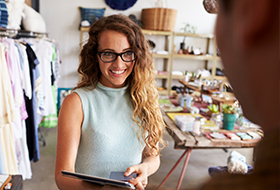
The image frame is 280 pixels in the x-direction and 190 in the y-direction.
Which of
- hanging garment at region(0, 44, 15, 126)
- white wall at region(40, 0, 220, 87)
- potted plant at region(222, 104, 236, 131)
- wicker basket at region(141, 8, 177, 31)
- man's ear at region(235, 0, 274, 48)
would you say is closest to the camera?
man's ear at region(235, 0, 274, 48)

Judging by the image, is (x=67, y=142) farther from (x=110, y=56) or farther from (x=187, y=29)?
(x=187, y=29)

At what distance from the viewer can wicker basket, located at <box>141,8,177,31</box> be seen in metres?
5.17

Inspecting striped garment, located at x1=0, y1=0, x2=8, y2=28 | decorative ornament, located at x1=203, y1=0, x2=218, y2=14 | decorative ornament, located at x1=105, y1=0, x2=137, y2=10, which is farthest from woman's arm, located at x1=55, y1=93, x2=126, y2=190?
decorative ornament, located at x1=105, y1=0, x2=137, y2=10

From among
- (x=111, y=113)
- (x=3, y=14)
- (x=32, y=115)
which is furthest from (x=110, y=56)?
(x=32, y=115)

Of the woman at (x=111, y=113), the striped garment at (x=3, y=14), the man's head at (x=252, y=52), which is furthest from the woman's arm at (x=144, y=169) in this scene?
the striped garment at (x=3, y=14)

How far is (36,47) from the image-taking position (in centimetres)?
338

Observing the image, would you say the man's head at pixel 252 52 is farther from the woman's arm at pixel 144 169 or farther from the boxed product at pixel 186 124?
the boxed product at pixel 186 124

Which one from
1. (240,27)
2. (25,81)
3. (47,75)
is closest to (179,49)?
(47,75)

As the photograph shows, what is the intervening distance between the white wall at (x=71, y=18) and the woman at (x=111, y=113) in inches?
169

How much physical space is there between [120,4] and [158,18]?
36.6 inches

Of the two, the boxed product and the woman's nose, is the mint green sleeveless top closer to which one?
the woman's nose

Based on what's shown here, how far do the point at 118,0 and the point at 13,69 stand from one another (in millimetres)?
3747

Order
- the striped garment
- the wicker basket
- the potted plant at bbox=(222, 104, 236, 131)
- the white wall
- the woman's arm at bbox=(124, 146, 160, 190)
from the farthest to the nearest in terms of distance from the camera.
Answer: the white wall, the wicker basket, the potted plant at bbox=(222, 104, 236, 131), the striped garment, the woman's arm at bbox=(124, 146, 160, 190)

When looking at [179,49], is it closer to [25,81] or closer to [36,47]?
[36,47]
